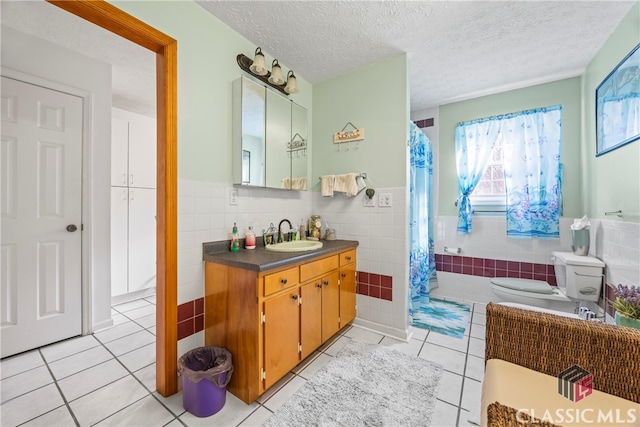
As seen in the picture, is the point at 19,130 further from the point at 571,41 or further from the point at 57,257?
the point at 571,41

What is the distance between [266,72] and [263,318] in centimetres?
187

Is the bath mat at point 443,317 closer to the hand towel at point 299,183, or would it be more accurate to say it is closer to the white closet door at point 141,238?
the hand towel at point 299,183

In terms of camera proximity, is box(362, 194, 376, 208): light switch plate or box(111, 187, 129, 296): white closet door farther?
box(111, 187, 129, 296): white closet door

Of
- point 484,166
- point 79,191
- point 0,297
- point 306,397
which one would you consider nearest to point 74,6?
point 79,191

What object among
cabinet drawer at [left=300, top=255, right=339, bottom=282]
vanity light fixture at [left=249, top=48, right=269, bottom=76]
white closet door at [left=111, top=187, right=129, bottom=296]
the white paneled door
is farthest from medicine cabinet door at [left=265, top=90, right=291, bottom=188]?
white closet door at [left=111, top=187, right=129, bottom=296]

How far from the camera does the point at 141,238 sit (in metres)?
3.20

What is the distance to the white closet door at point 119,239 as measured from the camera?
2.93m

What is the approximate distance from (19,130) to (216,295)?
82.0 inches

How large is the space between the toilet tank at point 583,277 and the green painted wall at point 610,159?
403mm

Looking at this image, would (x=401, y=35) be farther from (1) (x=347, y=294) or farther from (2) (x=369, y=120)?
(1) (x=347, y=294)

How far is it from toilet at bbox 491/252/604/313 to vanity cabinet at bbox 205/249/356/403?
6.16 feet

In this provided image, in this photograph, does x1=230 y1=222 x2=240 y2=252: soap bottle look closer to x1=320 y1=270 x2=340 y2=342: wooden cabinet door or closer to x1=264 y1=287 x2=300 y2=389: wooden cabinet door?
x1=264 y1=287 x2=300 y2=389: wooden cabinet door

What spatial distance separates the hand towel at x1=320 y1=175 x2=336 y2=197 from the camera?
2523 millimetres

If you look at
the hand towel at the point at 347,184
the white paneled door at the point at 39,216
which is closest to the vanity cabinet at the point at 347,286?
the hand towel at the point at 347,184
